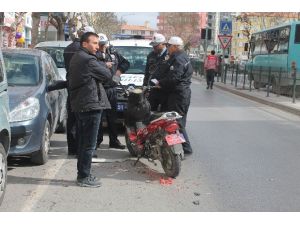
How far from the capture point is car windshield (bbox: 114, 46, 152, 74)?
10.8m

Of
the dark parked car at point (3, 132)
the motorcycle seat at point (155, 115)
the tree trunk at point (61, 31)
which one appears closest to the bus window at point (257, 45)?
the tree trunk at point (61, 31)

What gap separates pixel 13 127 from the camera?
6.39 metres

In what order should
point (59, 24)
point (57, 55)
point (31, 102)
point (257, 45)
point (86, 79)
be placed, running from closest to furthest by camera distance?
point (86, 79) < point (31, 102) < point (57, 55) < point (257, 45) < point (59, 24)

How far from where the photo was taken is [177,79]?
7.58 metres

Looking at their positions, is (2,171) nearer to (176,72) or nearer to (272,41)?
(176,72)

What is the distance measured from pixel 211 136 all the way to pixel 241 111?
16.5 feet

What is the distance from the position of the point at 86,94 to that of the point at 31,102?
3.91ft

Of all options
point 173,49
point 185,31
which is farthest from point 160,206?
point 185,31

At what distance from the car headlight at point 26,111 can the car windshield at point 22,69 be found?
2.36ft

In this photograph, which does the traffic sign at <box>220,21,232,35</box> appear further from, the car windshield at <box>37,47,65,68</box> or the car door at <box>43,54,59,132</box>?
the car door at <box>43,54,59,132</box>

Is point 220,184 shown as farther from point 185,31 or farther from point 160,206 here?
point 185,31

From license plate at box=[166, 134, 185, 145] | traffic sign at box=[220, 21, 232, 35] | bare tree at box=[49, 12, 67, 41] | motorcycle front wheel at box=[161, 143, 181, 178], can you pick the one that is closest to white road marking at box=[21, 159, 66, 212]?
motorcycle front wheel at box=[161, 143, 181, 178]

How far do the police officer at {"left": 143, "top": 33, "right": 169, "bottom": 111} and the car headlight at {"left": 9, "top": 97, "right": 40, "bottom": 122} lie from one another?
1839 mm

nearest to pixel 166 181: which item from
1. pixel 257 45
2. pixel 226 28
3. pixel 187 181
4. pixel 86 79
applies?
pixel 187 181
